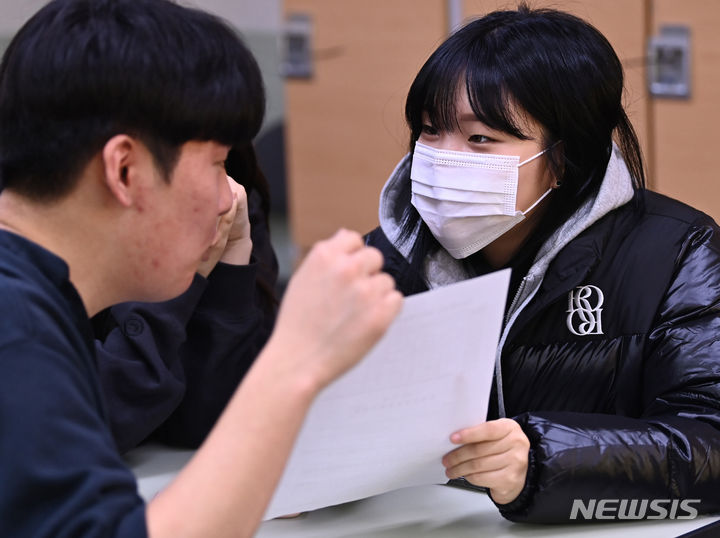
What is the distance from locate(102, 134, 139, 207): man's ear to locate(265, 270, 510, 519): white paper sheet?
0.78 feet

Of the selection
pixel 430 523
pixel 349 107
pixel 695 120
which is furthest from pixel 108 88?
pixel 349 107

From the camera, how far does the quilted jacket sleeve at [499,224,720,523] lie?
1.08 metres

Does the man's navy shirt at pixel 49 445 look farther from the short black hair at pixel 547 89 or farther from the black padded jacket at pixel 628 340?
the short black hair at pixel 547 89

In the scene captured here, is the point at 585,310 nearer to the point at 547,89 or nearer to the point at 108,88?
the point at 547,89

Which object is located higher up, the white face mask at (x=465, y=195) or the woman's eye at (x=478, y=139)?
the woman's eye at (x=478, y=139)

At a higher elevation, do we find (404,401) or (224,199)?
(224,199)

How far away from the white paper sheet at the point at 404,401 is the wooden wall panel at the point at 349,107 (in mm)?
2323

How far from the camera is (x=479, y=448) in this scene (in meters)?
1.04

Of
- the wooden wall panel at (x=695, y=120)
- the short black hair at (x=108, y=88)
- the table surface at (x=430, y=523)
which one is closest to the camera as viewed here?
the short black hair at (x=108, y=88)

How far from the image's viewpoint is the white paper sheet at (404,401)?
88 cm

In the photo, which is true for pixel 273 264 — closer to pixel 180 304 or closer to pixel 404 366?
pixel 180 304

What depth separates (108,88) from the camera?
2.65 ft

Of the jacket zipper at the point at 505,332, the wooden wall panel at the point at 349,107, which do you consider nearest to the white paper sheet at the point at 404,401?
the jacket zipper at the point at 505,332

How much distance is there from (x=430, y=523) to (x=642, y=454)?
0.24 metres
